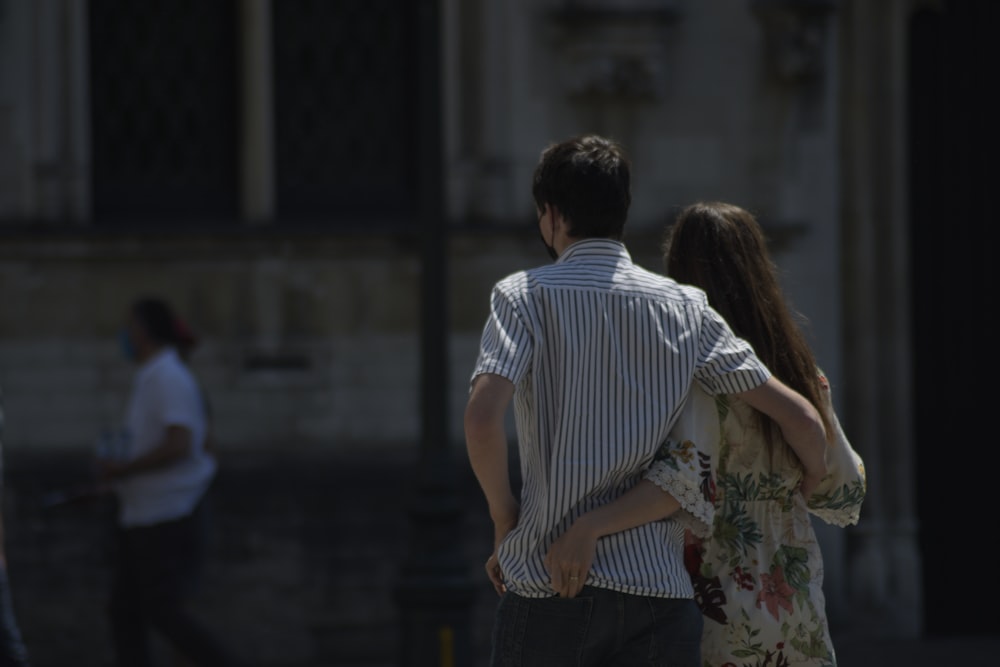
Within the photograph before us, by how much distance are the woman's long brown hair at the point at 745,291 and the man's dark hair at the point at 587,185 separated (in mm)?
279

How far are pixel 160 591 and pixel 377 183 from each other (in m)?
3.42

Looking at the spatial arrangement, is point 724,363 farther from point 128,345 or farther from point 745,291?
point 128,345

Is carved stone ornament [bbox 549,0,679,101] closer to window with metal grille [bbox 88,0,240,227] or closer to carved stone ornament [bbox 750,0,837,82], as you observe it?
carved stone ornament [bbox 750,0,837,82]

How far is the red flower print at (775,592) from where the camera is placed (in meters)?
3.31

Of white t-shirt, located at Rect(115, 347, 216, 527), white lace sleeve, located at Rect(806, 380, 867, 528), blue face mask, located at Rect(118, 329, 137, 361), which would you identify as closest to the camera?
white lace sleeve, located at Rect(806, 380, 867, 528)

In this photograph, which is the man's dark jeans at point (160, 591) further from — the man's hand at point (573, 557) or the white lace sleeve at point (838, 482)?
the man's hand at point (573, 557)

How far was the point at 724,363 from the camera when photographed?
3.13 m

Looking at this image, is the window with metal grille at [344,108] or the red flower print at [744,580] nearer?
the red flower print at [744,580]

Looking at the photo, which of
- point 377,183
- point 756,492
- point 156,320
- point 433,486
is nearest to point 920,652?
point 433,486

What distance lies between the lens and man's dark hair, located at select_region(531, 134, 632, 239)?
311 centimetres

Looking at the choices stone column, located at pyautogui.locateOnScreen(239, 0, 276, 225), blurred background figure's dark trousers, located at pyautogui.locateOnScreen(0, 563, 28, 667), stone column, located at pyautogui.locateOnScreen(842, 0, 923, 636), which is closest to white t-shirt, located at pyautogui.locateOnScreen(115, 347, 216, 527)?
blurred background figure's dark trousers, located at pyautogui.locateOnScreen(0, 563, 28, 667)

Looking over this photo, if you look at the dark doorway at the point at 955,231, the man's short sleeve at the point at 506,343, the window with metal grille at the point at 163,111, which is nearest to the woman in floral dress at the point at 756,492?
the man's short sleeve at the point at 506,343

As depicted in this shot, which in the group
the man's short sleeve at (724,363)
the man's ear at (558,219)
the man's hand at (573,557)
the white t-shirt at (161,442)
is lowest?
the white t-shirt at (161,442)

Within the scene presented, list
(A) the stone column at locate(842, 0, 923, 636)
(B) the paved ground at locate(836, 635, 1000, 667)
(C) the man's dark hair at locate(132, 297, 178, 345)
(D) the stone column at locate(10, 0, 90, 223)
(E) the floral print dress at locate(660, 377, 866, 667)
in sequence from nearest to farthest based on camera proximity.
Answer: (E) the floral print dress at locate(660, 377, 866, 667)
(C) the man's dark hair at locate(132, 297, 178, 345)
(B) the paved ground at locate(836, 635, 1000, 667)
(D) the stone column at locate(10, 0, 90, 223)
(A) the stone column at locate(842, 0, 923, 636)
